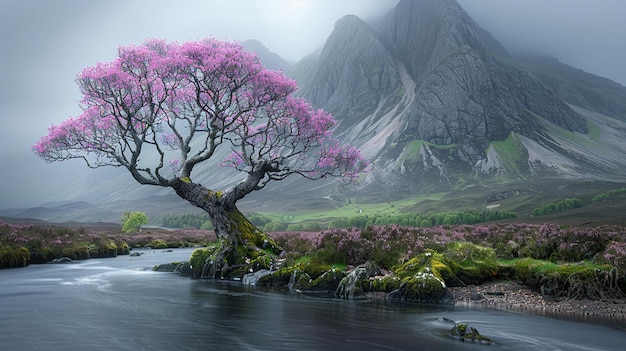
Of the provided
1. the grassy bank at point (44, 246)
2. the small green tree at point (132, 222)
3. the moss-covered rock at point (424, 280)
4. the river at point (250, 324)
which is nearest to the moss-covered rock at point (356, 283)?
the river at point (250, 324)

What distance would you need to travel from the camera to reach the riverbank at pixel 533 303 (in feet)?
53.4

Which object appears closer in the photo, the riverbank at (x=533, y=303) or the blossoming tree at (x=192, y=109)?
the riverbank at (x=533, y=303)

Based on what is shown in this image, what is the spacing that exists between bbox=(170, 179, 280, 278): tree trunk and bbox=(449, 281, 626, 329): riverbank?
13.7 m

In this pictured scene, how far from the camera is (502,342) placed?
43.3 feet

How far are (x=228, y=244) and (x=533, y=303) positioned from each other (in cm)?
2034

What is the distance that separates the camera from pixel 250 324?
15773mm

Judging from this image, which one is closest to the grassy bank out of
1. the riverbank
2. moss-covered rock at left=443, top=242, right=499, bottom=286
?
moss-covered rock at left=443, top=242, right=499, bottom=286

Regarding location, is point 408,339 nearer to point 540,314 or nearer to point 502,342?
point 502,342

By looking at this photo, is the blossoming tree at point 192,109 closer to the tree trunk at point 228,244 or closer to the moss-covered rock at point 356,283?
the tree trunk at point 228,244

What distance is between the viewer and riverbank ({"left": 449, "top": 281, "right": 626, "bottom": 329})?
16.3m

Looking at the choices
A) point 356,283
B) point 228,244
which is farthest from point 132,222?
point 356,283

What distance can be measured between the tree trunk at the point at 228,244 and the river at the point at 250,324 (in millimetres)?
6751

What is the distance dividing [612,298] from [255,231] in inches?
949

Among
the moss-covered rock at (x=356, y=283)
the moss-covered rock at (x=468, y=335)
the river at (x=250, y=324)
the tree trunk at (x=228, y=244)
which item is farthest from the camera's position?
the tree trunk at (x=228, y=244)
